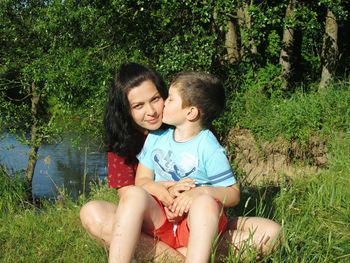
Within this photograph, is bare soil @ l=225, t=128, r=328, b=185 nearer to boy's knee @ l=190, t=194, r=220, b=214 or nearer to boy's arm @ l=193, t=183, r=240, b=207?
boy's arm @ l=193, t=183, r=240, b=207

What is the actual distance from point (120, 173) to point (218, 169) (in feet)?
2.50

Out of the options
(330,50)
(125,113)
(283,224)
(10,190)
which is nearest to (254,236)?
(283,224)

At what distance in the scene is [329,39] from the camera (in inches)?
331

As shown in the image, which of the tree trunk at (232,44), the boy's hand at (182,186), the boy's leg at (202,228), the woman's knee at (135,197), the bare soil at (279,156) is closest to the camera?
the boy's leg at (202,228)

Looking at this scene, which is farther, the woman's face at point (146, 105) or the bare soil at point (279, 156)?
the bare soil at point (279, 156)

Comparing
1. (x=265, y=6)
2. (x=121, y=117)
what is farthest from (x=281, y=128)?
(x=121, y=117)

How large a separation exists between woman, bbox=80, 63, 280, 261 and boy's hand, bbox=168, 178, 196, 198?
0.74ft

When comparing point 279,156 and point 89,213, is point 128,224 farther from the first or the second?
point 279,156

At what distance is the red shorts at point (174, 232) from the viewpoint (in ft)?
8.71

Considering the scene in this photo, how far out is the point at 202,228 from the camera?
232 centimetres

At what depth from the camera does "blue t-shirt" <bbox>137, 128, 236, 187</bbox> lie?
264cm

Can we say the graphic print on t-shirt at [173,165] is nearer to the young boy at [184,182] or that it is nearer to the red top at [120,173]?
the young boy at [184,182]

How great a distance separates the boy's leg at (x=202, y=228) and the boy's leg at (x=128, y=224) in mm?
244

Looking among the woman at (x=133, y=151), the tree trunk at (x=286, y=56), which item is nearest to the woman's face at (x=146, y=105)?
the woman at (x=133, y=151)
